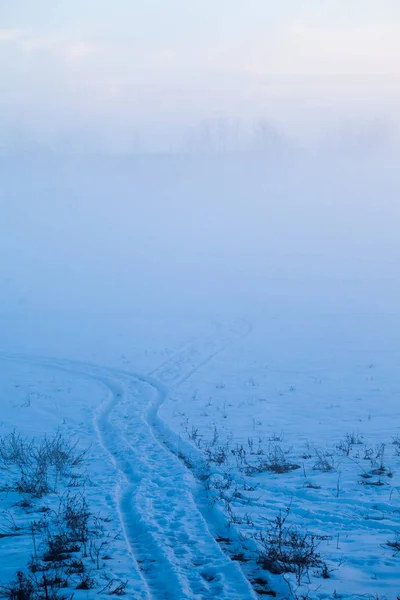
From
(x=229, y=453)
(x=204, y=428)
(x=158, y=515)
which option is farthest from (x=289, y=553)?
(x=204, y=428)

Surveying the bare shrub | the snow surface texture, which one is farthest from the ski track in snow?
the bare shrub

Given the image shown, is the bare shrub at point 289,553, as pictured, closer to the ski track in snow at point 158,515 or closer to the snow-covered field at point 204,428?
the snow-covered field at point 204,428

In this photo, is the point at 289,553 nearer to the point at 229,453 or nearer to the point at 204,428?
→ the point at 229,453

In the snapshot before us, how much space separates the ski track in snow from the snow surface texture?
2 centimetres

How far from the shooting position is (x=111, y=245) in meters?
65.9

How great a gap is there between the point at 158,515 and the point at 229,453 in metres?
3.36

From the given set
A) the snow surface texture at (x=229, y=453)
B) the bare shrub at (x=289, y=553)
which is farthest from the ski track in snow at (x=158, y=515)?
the bare shrub at (x=289, y=553)

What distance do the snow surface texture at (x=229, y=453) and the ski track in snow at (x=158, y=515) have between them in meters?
0.02

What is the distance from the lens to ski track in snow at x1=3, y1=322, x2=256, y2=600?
4.45m

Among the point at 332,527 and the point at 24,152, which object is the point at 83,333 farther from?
the point at 24,152

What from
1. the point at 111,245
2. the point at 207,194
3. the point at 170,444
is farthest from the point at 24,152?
the point at 170,444

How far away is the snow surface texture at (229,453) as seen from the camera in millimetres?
4715

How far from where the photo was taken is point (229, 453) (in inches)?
367

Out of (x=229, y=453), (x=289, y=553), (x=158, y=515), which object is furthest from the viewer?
(x=229, y=453)
